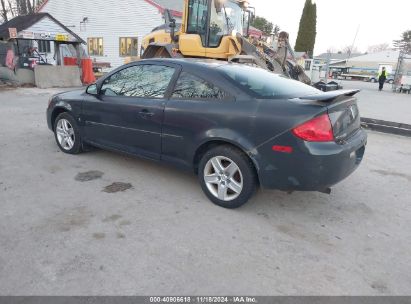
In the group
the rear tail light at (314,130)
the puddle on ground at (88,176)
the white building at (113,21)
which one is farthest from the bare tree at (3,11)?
the rear tail light at (314,130)

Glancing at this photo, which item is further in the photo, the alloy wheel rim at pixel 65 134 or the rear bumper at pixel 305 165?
the alloy wheel rim at pixel 65 134

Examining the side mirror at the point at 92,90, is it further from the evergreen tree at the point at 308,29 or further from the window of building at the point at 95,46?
the evergreen tree at the point at 308,29

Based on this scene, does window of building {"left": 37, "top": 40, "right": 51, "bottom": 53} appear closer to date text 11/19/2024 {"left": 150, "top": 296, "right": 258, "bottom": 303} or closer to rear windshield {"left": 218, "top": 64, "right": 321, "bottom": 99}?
rear windshield {"left": 218, "top": 64, "right": 321, "bottom": 99}

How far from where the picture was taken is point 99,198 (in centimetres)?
386

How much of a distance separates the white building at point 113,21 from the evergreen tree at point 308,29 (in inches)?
1081

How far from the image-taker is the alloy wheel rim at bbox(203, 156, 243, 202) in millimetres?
3627

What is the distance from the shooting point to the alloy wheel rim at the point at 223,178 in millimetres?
3627

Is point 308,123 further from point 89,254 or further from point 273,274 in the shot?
point 89,254

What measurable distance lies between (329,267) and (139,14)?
23333 mm

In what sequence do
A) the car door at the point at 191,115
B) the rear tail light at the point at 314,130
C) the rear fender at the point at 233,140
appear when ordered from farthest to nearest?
the car door at the point at 191,115
the rear fender at the point at 233,140
the rear tail light at the point at 314,130

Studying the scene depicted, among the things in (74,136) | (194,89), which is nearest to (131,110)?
(194,89)

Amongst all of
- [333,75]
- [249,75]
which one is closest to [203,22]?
[249,75]

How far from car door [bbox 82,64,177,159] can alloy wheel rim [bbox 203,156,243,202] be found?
30.2 inches

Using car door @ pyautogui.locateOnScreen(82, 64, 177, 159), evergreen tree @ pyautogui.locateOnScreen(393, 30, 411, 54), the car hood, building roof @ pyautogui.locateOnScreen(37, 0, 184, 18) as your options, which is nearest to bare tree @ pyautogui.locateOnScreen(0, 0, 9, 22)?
building roof @ pyautogui.locateOnScreen(37, 0, 184, 18)
